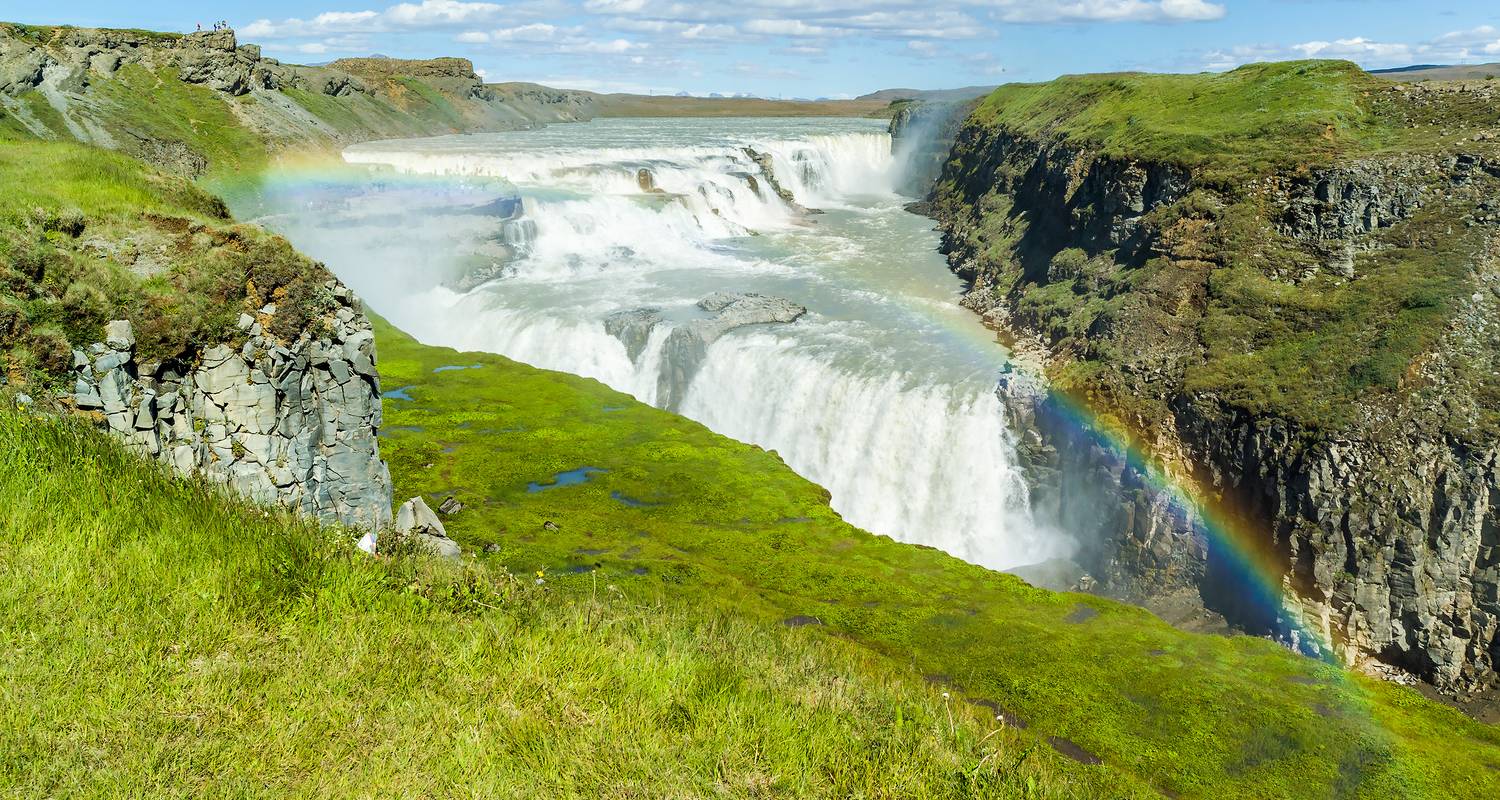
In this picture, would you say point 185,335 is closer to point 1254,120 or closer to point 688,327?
point 688,327

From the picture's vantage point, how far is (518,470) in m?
40.3

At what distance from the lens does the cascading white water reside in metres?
43.6

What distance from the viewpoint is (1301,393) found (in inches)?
1405

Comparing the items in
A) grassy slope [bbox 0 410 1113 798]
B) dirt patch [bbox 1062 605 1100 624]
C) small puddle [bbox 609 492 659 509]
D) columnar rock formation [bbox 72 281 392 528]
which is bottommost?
dirt patch [bbox 1062 605 1100 624]

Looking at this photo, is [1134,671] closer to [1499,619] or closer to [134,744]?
[1499,619]

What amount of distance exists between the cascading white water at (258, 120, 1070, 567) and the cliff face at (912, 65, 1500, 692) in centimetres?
345

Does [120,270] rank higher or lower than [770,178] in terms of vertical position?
lower

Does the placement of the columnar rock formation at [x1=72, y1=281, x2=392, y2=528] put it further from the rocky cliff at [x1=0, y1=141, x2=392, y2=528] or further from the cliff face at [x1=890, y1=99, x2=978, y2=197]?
the cliff face at [x1=890, y1=99, x2=978, y2=197]

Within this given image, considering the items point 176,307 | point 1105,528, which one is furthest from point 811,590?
point 176,307

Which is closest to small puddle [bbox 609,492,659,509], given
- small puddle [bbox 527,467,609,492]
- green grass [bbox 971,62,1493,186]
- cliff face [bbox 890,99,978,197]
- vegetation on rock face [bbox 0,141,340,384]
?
small puddle [bbox 527,467,609,492]

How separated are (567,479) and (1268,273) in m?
34.1

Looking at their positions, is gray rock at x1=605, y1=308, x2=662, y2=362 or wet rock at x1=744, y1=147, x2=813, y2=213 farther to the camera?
wet rock at x1=744, y1=147, x2=813, y2=213

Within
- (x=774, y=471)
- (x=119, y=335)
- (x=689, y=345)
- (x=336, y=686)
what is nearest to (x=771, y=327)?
(x=689, y=345)

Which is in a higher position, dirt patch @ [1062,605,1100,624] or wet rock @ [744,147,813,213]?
wet rock @ [744,147,813,213]
